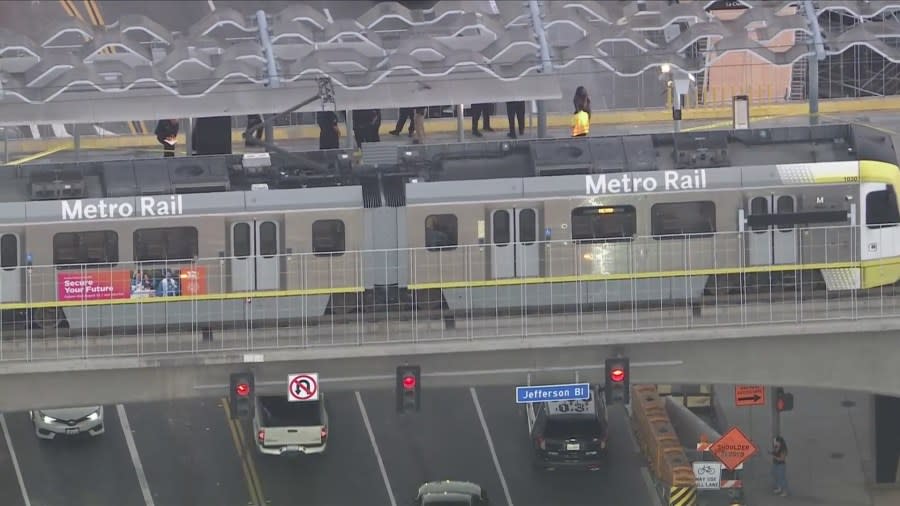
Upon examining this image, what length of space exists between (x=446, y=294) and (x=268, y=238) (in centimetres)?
398

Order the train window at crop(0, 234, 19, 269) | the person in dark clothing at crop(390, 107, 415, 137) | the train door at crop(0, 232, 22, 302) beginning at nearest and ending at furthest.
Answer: the train door at crop(0, 232, 22, 302) < the train window at crop(0, 234, 19, 269) < the person in dark clothing at crop(390, 107, 415, 137)

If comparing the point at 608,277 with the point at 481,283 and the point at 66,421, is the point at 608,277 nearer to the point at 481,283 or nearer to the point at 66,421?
the point at 481,283

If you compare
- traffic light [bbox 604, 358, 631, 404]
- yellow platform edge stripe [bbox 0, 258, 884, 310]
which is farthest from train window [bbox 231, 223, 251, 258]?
traffic light [bbox 604, 358, 631, 404]

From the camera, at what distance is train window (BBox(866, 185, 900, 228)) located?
48375mm

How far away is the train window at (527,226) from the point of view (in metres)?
47.7

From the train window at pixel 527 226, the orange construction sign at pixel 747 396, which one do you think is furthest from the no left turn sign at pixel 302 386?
the orange construction sign at pixel 747 396

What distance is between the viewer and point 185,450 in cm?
5516

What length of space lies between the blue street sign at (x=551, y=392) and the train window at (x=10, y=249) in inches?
429

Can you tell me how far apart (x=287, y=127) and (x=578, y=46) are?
35.1ft

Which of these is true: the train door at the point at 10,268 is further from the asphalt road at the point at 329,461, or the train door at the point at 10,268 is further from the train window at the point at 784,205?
the train window at the point at 784,205

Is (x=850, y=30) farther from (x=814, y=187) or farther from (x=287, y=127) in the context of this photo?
(x=287, y=127)

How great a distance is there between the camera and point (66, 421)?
54.5 m

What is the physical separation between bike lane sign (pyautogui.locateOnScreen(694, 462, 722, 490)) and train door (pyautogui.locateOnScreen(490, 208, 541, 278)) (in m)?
5.76

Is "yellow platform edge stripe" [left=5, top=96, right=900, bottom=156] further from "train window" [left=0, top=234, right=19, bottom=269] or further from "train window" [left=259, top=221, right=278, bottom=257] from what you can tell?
"train window" [left=0, top=234, right=19, bottom=269]
